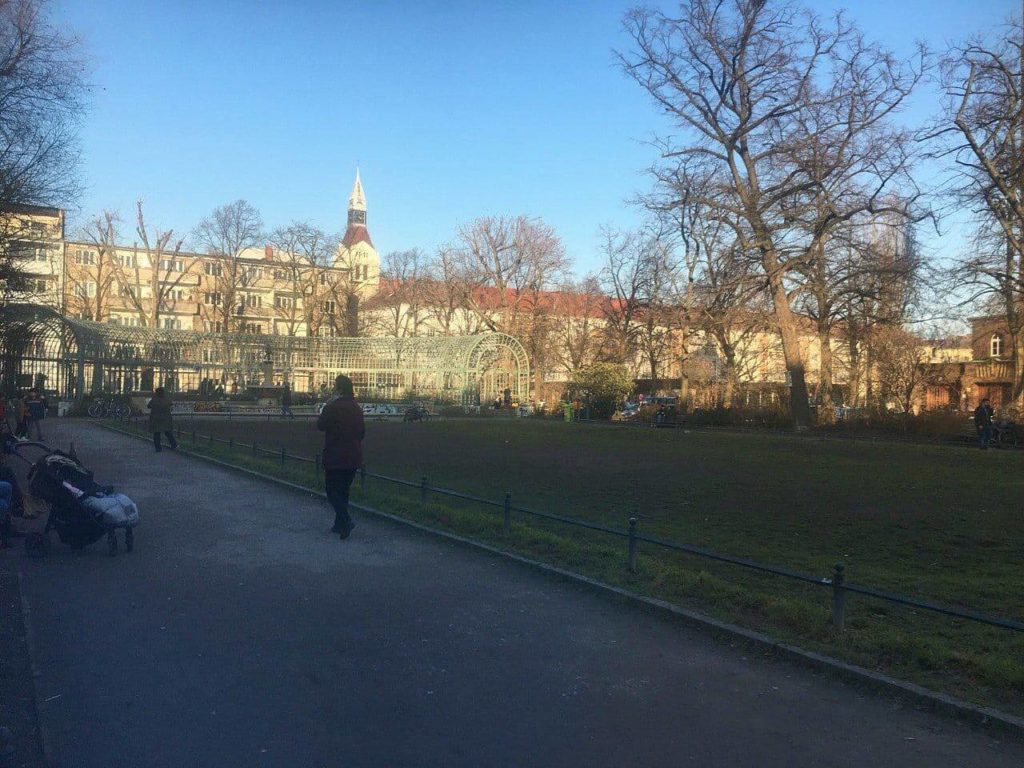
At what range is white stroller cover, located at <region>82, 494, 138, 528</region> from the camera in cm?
877

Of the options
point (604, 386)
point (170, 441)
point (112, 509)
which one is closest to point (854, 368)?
point (604, 386)

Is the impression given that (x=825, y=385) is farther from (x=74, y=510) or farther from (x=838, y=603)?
(x=74, y=510)

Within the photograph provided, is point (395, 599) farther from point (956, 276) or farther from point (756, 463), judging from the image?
point (956, 276)

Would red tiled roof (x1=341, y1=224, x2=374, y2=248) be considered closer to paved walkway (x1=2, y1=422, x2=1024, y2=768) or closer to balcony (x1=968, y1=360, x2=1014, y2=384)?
balcony (x1=968, y1=360, x2=1014, y2=384)

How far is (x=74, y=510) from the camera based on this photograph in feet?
28.8

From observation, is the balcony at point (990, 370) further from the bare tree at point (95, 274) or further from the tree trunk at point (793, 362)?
the bare tree at point (95, 274)

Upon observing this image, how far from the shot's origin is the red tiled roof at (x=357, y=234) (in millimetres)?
107125

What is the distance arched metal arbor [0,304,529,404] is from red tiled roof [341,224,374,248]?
2091 inches

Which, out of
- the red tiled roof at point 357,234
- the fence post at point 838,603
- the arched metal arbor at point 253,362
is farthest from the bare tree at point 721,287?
the red tiled roof at point 357,234

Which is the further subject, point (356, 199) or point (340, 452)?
point (356, 199)

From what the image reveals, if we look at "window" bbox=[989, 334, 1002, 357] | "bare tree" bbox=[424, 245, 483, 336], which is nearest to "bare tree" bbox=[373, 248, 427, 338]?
"bare tree" bbox=[424, 245, 483, 336]

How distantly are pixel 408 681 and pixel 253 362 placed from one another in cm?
4970

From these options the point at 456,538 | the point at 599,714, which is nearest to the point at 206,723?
the point at 599,714

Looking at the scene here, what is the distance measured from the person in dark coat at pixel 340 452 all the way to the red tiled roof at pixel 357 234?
321 ft
